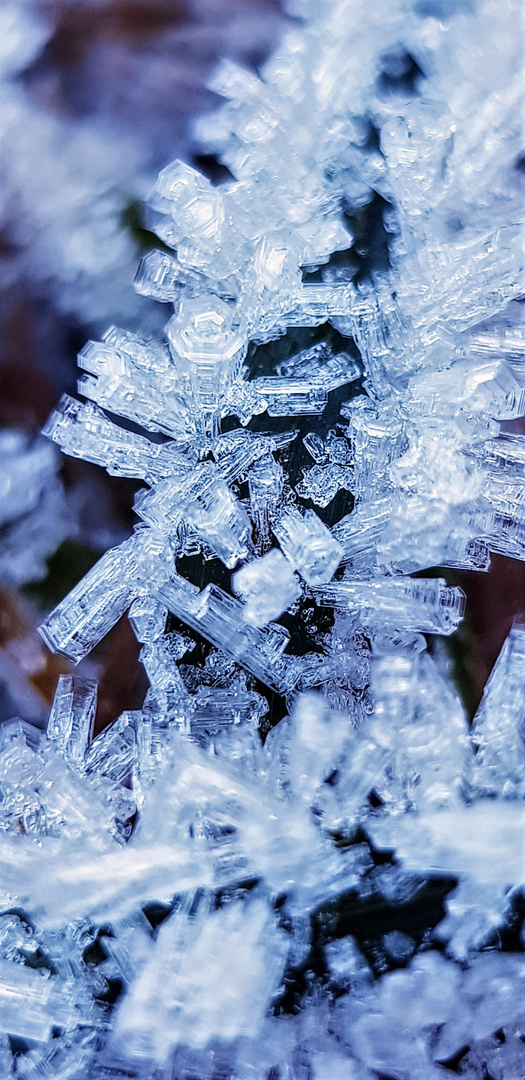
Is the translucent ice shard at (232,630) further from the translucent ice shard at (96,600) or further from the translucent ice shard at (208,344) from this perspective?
the translucent ice shard at (208,344)

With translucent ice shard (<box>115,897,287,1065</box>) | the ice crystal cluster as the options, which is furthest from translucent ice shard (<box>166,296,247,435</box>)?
translucent ice shard (<box>115,897,287,1065</box>)

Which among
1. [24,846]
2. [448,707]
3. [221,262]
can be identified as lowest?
[448,707]

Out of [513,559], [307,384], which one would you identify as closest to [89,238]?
[307,384]

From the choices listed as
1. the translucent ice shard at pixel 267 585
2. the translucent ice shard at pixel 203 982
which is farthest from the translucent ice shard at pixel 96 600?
the translucent ice shard at pixel 203 982

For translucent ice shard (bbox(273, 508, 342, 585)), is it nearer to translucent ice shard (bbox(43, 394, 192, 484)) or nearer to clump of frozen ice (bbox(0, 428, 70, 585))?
translucent ice shard (bbox(43, 394, 192, 484))

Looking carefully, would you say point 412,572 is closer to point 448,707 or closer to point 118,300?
point 448,707

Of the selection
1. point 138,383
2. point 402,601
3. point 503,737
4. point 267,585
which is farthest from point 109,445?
point 503,737

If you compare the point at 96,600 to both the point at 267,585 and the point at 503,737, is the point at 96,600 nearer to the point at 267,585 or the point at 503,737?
the point at 267,585
